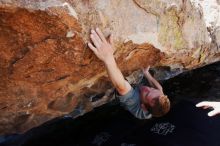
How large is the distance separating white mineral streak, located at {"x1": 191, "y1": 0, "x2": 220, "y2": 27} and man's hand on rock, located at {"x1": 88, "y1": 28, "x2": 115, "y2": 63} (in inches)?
32.9

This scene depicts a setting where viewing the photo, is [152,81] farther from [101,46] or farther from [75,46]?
[75,46]

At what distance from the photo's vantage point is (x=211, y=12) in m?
2.44

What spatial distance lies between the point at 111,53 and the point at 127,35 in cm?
14

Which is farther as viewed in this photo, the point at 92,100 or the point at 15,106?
the point at 92,100

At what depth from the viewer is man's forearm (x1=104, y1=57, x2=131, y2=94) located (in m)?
1.93

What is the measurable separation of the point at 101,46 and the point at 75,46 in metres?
0.14

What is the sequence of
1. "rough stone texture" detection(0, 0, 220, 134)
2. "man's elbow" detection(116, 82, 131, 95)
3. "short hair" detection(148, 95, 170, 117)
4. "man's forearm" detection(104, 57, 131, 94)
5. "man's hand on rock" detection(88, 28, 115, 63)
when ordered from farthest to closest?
"short hair" detection(148, 95, 170, 117)
"man's elbow" detection(116, 82, 131, 95)
"man's forearm" detection(104, 57, 131, 94)
"man's hand on rock" detection(88, 28, 115, 63)
"rough stone texture" detection(0, 0, 220, 134)

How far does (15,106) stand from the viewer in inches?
76.9

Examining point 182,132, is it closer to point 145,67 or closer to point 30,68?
point 145,67

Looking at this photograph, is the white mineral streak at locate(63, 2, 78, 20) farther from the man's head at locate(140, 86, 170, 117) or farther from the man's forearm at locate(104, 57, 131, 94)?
the man's head at locate(140, 86, 170, 117)

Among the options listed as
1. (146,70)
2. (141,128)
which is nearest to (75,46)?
(146,70)

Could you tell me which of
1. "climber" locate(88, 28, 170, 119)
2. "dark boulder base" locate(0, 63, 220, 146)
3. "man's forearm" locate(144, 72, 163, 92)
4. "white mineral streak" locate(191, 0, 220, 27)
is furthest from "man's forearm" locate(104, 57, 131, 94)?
"white mineral streak" locate(191, 0, 220, 27)

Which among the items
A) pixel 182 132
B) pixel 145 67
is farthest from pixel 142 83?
pixel 182 132

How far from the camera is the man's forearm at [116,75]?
193 centimetres
